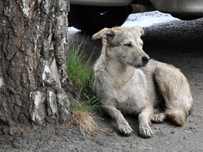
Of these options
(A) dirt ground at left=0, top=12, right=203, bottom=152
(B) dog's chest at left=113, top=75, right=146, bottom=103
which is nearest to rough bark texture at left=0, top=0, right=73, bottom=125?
(A) dirt ground at left=0, top=12, right=203, bottom=152

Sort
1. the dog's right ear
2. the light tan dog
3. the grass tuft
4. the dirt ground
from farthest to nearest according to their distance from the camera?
the dog's right ear < the light tan dog < the grass tuft < the dirt ground

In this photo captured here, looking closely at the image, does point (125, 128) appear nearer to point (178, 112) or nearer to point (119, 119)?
point (119, 119)

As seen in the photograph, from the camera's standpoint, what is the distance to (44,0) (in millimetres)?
4023

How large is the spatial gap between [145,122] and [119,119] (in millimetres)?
257

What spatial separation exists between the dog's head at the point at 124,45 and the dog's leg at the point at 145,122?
0.49 metres

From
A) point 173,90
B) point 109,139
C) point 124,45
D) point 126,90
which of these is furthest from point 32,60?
point 173,90

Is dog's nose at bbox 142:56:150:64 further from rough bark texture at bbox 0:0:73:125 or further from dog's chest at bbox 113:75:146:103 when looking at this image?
rough bark texture at bbox 0:0:73:125

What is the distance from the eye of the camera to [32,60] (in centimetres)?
411

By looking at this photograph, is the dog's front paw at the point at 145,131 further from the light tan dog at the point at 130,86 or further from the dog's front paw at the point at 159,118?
the dog's front paw at the point at 159,118

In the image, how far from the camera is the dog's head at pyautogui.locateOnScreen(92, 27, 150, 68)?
4.88 meters

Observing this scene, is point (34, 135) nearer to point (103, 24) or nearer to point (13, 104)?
point (13, 104)

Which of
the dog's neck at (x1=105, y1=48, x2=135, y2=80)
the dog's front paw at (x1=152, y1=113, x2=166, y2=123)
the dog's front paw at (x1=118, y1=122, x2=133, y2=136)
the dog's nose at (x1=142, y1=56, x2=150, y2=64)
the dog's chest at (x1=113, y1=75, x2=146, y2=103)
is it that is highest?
the dog's nose at (x1=142, y1=56, x2=150, y2=64)

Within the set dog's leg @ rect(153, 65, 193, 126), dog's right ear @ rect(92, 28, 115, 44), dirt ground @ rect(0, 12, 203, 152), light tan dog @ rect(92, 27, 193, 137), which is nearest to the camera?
dirt ground @ rect(0, 12, 203, 152)

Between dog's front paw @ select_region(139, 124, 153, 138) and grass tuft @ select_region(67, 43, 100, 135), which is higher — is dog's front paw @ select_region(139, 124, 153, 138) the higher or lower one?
the lower one
